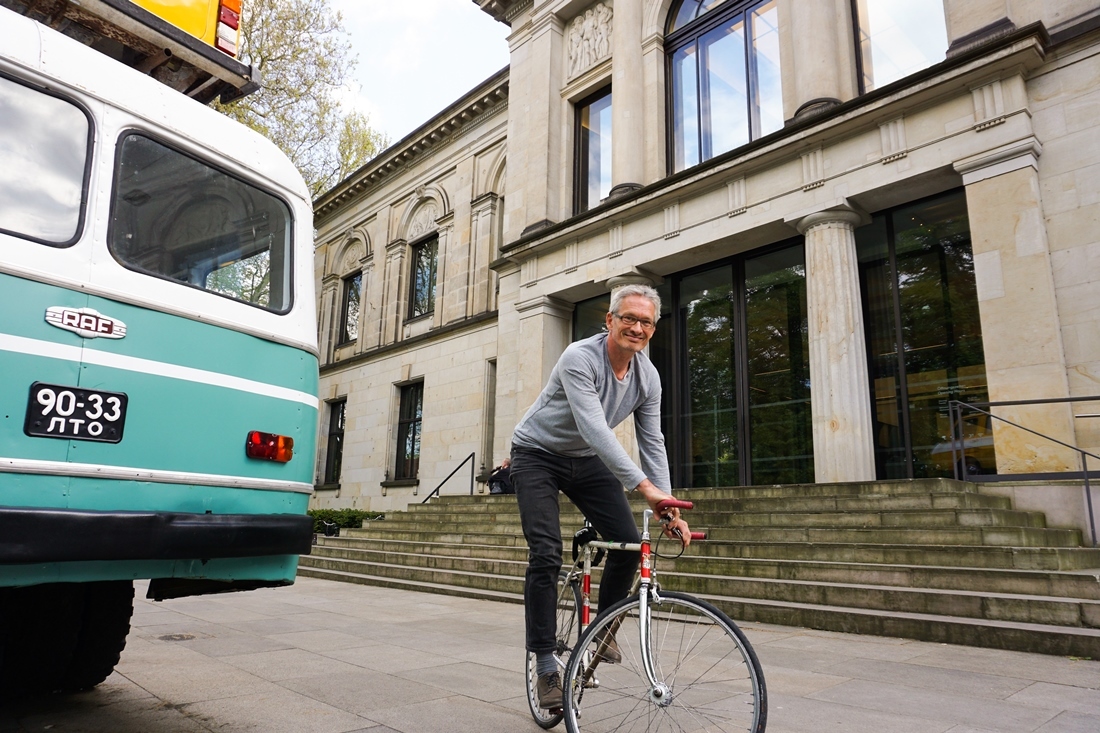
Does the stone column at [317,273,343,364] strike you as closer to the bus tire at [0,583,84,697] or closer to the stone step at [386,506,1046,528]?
the stone step at [386,506,1046,528]

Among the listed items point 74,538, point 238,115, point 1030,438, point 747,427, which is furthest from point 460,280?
point 74,538

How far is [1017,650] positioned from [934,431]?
6.15 m

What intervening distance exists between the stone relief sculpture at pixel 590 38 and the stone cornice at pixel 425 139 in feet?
10.5

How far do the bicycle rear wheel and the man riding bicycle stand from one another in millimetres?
149

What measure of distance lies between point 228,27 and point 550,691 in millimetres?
4401

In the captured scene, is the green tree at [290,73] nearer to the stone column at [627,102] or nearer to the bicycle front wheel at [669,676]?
the stone column at [627,102]

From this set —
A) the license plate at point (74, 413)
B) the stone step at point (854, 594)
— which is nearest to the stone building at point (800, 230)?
the stone step at point (854, 594)

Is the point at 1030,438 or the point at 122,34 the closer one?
the point at 122,34

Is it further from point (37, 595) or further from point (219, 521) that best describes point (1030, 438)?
point (37, 595)

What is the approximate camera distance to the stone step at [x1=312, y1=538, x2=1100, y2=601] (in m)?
6.35

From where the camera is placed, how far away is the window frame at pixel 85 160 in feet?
9.95

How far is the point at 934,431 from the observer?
11.3 meters

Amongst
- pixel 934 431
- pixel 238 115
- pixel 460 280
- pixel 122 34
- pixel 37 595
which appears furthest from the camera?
pixel 460 280

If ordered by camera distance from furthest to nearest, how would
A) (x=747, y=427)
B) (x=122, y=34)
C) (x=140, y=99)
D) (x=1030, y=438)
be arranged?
(x=747, y=427) → (x=1030, y=438) → (x=122, y=34) → (x=140, y=99)
